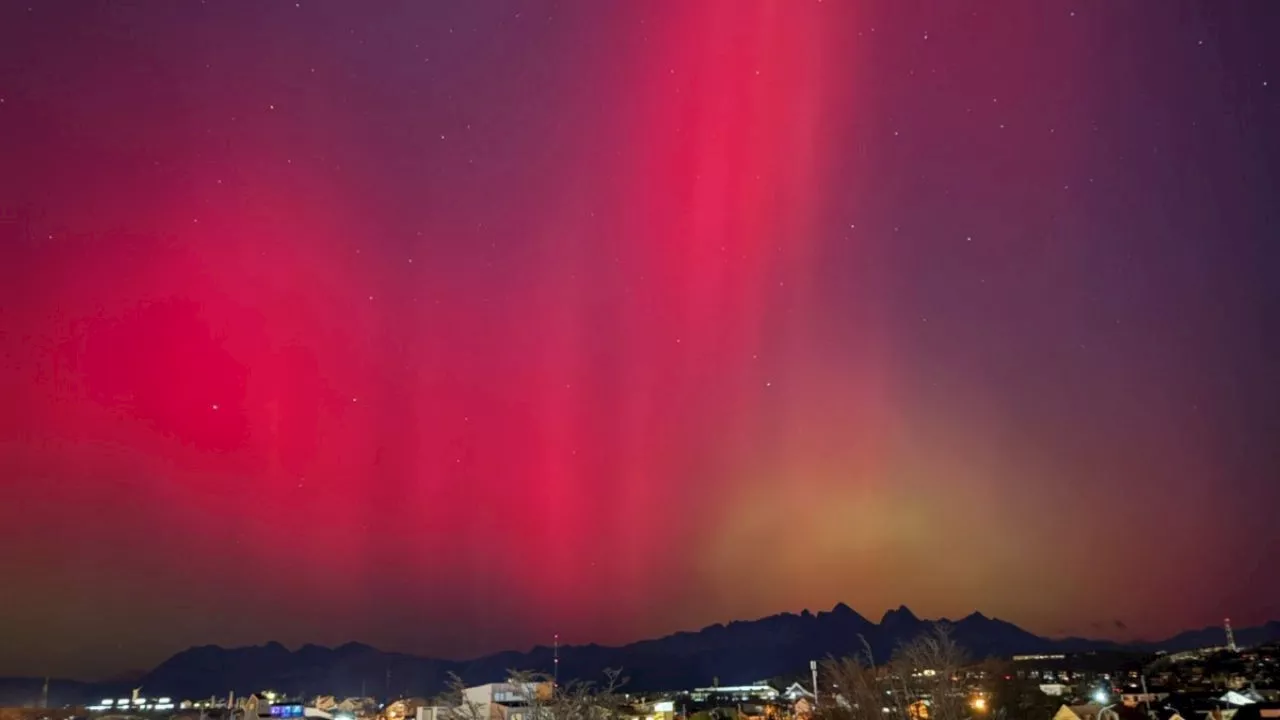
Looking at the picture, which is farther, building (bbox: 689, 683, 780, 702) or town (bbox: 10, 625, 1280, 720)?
building (bbox: 689, 683, 780, 702)

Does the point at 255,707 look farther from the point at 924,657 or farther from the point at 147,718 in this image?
the point at 924,657

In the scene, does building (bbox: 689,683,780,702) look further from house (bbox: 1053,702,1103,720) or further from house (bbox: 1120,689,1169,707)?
house (bbox: 1053,702,1103,720)

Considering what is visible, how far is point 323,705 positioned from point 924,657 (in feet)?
275

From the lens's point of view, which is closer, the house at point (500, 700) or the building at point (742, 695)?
the house at point (500, 700)

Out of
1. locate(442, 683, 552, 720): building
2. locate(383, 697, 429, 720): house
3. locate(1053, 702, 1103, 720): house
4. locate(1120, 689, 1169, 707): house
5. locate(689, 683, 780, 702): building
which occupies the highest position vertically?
locate(442, 683, 552, 720): building

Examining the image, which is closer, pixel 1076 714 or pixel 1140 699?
pixel 1076 714

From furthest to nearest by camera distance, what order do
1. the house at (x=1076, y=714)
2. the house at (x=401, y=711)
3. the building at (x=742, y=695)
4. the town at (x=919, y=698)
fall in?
the building at (x=742, y=695) < the house at (x=401, y=711) < the house at (x=1076, y=714) < the town at (x=919, y=698)

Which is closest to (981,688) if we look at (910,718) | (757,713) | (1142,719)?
(1142,719)

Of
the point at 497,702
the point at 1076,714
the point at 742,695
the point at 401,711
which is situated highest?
the point at 497,702

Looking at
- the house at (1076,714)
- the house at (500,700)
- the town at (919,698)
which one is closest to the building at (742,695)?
the town at (919,698)

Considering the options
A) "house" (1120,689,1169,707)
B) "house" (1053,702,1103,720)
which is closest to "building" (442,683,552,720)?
"house" (1053,702,1103,720)

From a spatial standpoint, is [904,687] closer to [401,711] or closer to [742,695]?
[401,711]

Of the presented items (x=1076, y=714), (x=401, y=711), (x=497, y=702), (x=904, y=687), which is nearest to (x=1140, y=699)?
(x=1076, y=714)

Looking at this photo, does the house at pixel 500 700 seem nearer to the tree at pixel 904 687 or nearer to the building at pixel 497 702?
the building at pixel 497 702
